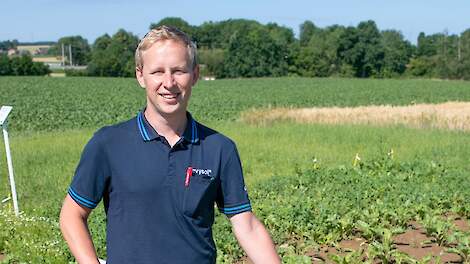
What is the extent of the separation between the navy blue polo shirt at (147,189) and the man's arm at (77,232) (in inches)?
1.5

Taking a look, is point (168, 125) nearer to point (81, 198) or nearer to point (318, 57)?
point (81, 198)

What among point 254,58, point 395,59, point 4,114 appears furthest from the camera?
point 395,59

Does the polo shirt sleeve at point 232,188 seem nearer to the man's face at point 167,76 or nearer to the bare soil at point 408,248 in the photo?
the man's face at point 167,76

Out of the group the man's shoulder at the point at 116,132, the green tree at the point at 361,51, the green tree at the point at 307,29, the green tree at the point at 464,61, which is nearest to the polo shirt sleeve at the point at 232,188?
the man's shoulder at the point at 116,132

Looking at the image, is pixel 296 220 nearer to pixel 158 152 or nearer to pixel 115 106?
pixel 158 152

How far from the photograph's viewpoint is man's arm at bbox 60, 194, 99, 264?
2.46 m

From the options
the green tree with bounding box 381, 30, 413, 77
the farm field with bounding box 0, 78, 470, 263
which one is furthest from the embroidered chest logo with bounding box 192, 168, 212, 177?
the green tree with bounding box 381, 30, 413, 77

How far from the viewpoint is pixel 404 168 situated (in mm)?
10766

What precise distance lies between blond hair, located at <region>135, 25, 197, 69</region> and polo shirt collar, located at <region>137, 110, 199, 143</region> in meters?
0.22

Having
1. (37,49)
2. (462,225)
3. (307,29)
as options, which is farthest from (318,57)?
(37,49)

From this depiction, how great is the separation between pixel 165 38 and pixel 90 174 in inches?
23.3

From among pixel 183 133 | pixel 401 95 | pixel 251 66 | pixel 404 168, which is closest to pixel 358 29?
pixel 251 66

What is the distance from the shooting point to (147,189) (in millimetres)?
2482

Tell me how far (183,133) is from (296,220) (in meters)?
4.64
